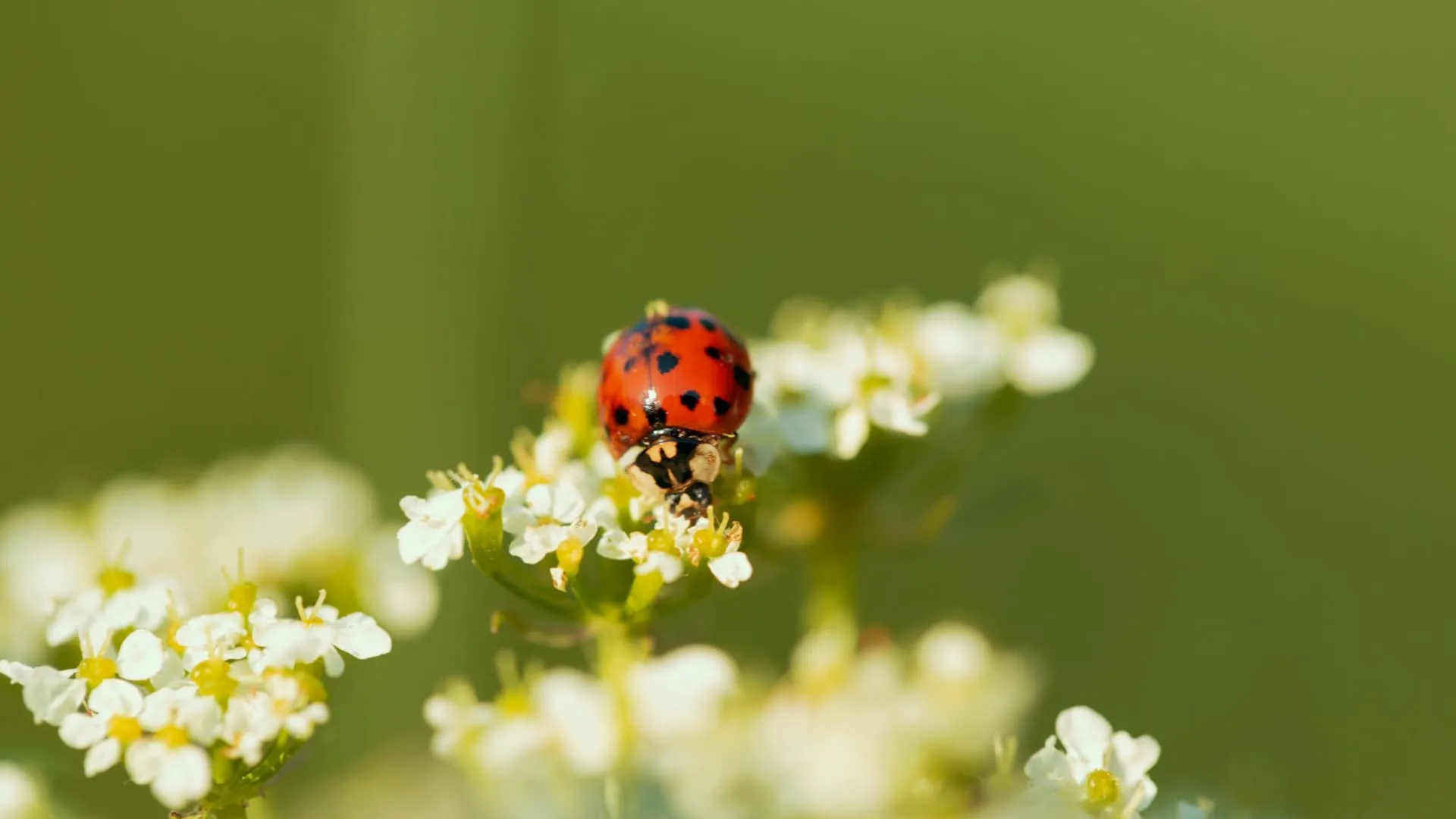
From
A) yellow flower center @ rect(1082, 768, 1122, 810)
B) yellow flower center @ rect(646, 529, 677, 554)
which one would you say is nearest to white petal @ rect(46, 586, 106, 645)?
yellow flower center @ rect(646, 529, 677, 554)

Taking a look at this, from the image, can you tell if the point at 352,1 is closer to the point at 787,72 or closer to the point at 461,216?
the point at 461,216

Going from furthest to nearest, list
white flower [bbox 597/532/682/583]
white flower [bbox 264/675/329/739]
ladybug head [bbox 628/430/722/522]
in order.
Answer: ladybug head [bbox 628/430/722/522], white flower [bbox 597/532/682/583], white flower [bbox 264/675/329/739]

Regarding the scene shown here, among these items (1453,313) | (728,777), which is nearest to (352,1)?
(728,777)

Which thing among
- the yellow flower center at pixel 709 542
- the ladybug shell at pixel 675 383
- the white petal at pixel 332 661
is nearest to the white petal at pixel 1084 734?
the yellow flower center at pixel 709 542

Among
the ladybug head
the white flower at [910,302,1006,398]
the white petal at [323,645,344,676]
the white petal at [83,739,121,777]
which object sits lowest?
the white petal at [83,739,121,777]

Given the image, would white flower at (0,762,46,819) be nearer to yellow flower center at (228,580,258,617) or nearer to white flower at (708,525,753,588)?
yellow flower center at (228,580,258,617)

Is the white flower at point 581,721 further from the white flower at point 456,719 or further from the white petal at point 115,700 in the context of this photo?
the white petal at point 115,700

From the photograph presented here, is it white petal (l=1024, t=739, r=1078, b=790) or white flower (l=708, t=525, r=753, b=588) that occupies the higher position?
white flower (l=708, t=525, r=753, b=588)
